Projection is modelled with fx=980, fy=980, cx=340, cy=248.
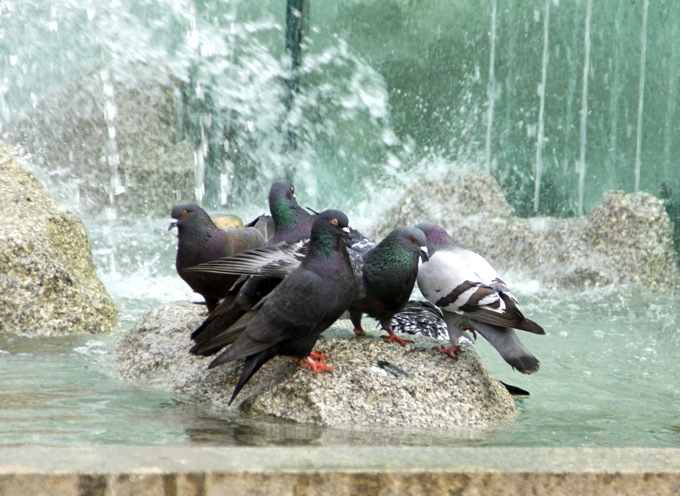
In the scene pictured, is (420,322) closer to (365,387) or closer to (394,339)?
(394,339)

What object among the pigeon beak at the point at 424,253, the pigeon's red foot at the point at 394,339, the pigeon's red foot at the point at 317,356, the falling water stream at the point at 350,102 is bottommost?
the pigeon's red foot at the point at 317,356

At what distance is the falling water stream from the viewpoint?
13464 mm

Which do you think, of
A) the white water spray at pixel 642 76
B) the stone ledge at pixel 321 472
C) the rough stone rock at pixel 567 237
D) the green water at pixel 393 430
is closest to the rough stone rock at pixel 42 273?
the green water at pixel 393 430

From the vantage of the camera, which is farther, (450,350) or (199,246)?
(199,246)

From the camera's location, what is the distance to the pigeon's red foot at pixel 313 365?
161 inches

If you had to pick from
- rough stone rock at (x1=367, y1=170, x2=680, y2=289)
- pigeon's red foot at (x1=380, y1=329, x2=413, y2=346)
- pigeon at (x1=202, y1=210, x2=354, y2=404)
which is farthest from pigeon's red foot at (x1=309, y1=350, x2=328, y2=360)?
rough stone rock at (x1=367, y1=170, x2=680, y2=289)

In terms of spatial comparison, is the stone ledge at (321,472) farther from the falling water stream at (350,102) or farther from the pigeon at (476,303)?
the falling water stream at (350,102)

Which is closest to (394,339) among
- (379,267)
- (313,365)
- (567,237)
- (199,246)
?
(379,267)

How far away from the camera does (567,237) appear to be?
454 inches

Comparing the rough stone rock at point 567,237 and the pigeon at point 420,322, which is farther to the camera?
the rough stone rock at point 567,237

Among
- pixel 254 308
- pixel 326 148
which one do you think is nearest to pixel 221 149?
pixel 326 148

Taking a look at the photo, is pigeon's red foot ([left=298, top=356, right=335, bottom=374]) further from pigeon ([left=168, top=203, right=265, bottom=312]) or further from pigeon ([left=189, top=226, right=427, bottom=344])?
pigeon ([left=168, top=203, right=265, bottom=312])

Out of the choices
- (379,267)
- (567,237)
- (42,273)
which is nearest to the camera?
(379,267)

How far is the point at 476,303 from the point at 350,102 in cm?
1144
